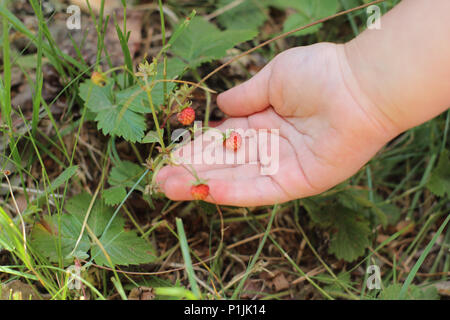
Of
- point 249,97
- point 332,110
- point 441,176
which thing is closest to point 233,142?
point 249,97

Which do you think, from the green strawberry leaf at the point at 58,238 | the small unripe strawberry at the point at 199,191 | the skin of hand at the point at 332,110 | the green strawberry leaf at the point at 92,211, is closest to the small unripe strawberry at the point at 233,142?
the skin of hand at the point at 332,110

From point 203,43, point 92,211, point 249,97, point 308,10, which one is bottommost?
point 92,211

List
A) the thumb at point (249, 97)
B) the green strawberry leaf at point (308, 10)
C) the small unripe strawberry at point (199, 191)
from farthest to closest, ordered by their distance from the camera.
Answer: the green strawberry leaf at point (308, 10) → the thumb at point (249, 97) → the small unripe strawberry at point (199, 191)

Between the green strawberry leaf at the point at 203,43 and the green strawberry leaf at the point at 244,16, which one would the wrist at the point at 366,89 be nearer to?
the green strawberry leaf at the point at 203,43

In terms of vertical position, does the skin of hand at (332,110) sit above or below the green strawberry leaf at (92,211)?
above

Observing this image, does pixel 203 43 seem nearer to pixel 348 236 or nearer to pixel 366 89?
pixel 366 89

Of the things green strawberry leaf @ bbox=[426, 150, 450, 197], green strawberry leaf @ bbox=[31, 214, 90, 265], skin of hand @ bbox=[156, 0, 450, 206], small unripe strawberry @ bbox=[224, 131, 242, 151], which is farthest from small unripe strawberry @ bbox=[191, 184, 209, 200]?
green strawberry leaf @ bbox=[426, 150, 450, 197]
